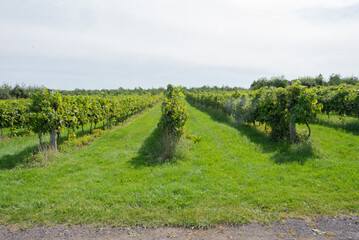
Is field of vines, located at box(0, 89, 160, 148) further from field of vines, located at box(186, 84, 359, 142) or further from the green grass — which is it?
field of vines, located at box(186, 84, 359, 142)

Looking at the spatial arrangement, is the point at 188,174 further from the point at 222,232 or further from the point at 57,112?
the point at 57,112

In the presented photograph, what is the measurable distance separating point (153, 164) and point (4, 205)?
3503mm

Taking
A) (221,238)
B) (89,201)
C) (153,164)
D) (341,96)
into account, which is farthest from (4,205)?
(341,96)

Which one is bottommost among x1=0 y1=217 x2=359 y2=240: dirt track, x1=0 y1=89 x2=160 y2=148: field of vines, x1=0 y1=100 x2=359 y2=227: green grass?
x1=0 y1=217 x2=359 y2=240: dirt track

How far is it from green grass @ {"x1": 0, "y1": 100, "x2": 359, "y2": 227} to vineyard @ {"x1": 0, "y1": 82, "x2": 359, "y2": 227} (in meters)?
0.02

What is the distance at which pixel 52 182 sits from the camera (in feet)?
17.3

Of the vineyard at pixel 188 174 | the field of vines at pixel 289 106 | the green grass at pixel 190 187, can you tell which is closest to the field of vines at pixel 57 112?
the vineyard at pixel 188 174

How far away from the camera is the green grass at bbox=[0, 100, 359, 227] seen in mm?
3789

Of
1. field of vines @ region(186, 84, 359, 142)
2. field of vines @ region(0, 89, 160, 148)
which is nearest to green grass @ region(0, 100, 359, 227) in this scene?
field of vines @ region(186, 84, 359, 142)

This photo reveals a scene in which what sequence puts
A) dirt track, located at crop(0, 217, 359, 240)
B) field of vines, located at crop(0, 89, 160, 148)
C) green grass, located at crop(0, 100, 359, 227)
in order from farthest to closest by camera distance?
field of vines, located at crop(0, 89, 160, 148)
green grass, located at crop(0, 100, 359, 227)
dirt track, located at crop(0, 217, 359, 240)

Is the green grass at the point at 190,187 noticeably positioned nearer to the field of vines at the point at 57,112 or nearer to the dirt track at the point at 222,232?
the dirt track at the point at 222,232

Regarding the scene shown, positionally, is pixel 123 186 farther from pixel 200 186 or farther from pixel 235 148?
pixel 235 148

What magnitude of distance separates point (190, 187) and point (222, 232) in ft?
4.84

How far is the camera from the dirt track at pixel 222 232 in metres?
3.21
